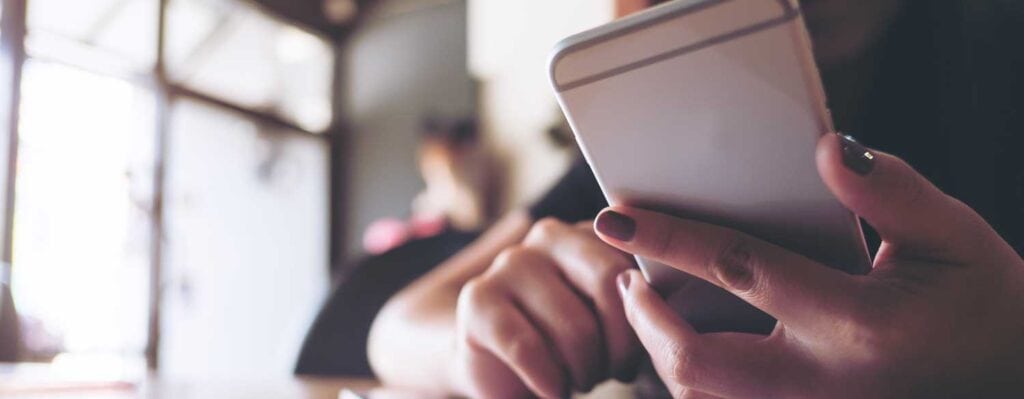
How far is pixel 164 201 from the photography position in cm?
323

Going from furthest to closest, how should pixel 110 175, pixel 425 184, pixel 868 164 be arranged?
pixel 425 184, pixel 110 175, pixel 868 164

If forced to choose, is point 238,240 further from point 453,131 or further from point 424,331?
point 424,331

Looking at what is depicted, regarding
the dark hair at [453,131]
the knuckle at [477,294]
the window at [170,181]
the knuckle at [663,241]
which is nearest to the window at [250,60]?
the window at [170,181]

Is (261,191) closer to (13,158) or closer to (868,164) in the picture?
Result: (13,158)

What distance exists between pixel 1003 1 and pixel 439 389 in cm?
60

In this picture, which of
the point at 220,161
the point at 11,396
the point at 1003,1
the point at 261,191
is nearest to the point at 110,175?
the point at 220,161

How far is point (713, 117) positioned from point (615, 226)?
6 centimetres

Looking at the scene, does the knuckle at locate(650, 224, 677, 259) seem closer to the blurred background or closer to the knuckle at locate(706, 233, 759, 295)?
the knuckle at locate(706, 233, 759, 295)

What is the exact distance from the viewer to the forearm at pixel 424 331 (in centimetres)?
69

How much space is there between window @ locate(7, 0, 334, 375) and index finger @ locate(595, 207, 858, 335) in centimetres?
226

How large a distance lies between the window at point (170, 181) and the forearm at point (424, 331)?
1.74m

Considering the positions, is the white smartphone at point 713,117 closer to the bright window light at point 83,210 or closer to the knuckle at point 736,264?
the knuckle at point 736,264

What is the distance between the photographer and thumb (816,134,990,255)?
32cm

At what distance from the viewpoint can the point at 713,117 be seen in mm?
334
